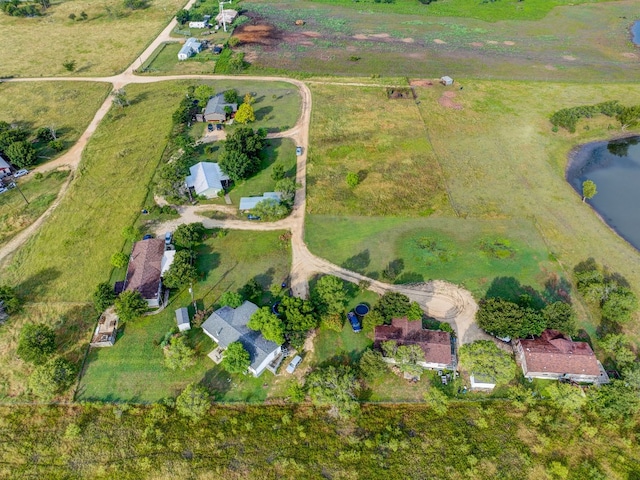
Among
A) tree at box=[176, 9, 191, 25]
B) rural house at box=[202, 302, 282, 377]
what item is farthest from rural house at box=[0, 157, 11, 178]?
tree at box=[176, 9, 191, 25]

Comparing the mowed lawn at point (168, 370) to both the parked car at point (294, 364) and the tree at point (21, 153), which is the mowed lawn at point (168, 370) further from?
the tree at point (21, 153)

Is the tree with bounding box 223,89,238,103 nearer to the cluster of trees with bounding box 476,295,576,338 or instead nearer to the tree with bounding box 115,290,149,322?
the tree with bounding box 115,290,149,322

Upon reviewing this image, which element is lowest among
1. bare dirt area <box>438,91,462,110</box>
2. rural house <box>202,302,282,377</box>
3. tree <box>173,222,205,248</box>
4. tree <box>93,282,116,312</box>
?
rural house <box>202,302,282,377</box>

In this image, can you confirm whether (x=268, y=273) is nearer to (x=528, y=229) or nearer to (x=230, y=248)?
(x=230, y=248)

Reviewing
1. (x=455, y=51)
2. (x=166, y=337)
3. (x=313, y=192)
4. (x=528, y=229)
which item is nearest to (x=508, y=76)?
(x=455, y=51)

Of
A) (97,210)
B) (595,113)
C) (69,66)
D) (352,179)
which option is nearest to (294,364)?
(352,179)

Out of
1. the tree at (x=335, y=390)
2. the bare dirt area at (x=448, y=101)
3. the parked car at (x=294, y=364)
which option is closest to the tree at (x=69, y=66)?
the bare dirt area at (x=448, y=101)
